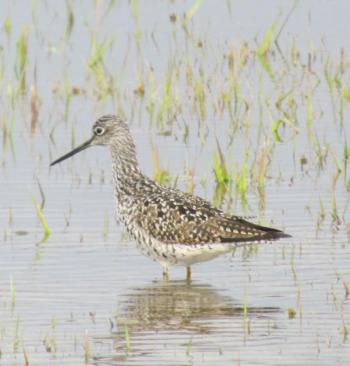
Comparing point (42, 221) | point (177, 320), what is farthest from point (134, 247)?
point (177, 320)

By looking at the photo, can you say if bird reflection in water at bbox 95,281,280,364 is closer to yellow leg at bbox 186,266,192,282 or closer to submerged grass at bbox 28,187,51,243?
yellow leg at bbox 186,266,192,282

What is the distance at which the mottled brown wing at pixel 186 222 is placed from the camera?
11.2 m

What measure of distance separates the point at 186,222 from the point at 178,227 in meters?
0.07

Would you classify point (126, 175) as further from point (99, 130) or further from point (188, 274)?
point (188, 274)

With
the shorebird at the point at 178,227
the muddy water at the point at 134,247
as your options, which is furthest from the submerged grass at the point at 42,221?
the shorebird at the point at 178,227

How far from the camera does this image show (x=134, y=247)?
1215 cm

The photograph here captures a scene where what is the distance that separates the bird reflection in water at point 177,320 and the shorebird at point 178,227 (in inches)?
9.6

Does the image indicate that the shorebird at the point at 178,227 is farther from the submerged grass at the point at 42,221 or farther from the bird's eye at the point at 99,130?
the bird's eye at the point at 99,130

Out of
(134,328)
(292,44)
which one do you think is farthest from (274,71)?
(134,328)

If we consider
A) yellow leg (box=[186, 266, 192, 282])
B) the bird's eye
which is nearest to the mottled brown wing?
yellow leg (box=[186, 266, 192, 282])

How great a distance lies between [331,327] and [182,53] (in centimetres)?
855

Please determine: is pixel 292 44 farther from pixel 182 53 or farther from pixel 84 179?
pixel 84 179

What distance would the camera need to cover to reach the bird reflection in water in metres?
9.39

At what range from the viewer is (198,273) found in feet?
38.0
